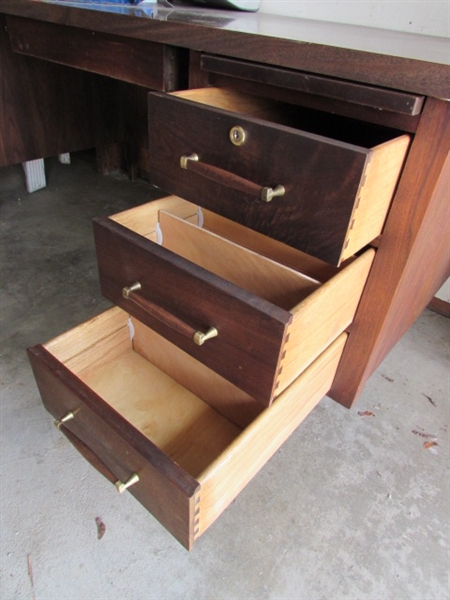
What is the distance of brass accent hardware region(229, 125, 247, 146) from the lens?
536 millimetres

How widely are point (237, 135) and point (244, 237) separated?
0.31 m

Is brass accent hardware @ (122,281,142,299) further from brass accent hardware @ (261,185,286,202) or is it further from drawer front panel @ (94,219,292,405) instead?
brass accent hardware @ (261,185,286,202)

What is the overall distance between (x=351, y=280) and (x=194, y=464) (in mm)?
366

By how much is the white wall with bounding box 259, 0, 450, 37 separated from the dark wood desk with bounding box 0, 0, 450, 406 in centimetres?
23

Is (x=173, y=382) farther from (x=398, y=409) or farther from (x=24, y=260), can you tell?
(x=24, y=260)

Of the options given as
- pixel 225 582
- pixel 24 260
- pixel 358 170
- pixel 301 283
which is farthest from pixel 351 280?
pixel 24 260

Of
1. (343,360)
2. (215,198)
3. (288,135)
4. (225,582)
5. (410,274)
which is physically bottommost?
(225,582)

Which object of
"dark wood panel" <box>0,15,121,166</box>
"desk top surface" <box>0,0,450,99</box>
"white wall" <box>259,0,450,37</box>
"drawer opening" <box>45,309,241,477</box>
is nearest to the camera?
"desk top surface" <box>0,0,450,99</box>

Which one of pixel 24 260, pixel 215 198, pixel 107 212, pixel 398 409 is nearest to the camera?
pixel 215 198

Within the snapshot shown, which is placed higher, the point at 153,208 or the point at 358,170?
the point at 358,170

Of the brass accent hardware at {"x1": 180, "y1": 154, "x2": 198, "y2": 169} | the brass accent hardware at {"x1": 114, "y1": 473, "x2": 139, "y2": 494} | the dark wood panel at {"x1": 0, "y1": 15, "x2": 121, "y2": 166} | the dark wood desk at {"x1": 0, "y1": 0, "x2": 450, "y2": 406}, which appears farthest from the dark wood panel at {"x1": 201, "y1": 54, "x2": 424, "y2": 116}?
the dark wood panel at {"x1": 0, "y1": 15, "x2": 121, "y2": 166}

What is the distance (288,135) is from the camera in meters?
0.50

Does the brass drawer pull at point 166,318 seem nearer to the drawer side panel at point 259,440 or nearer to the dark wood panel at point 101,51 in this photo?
the drawer side panel at point 259,440

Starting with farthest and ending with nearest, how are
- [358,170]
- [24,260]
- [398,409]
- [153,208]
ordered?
[24,260]
[398,409]
[153,208]
[358,170]
